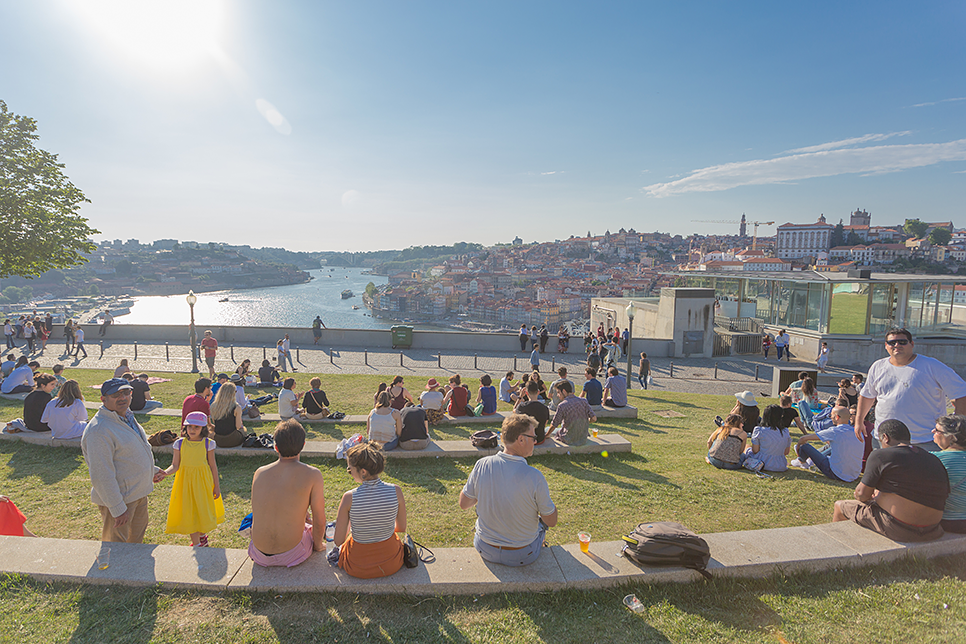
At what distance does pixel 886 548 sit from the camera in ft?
11.5

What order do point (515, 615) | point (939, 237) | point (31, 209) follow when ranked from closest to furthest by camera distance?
point (515, 615) < point (31, 209) < point (939, 237)

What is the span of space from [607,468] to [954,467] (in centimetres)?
330

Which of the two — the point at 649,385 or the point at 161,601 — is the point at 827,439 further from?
the point at 649,385

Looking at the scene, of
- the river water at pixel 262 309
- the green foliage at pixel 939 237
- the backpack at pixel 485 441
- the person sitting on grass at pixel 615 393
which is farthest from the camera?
the green foliage at pixel 939 237

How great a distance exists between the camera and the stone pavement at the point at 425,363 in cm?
1579

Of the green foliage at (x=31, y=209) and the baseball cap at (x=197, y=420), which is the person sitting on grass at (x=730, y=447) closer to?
the baseball cap at (x=197, y=420)

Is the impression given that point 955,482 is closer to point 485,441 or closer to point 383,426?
point 485,441

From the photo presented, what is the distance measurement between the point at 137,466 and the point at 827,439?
7207mm

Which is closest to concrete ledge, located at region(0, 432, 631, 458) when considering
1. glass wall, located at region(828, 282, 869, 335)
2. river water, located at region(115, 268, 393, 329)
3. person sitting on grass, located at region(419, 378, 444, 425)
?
person sitting on grass, located at region(419, 378, 444, 425)

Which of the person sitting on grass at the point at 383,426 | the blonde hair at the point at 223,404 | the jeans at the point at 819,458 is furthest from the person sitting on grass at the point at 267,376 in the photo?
the jeans at the point at 819,458

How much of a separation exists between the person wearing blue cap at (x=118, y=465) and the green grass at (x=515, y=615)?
24.5 inches

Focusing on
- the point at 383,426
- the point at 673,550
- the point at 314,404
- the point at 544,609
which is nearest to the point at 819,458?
the point at 673,550

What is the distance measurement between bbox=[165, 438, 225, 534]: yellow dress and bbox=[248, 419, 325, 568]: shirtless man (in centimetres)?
88

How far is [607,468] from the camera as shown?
6.11 m
